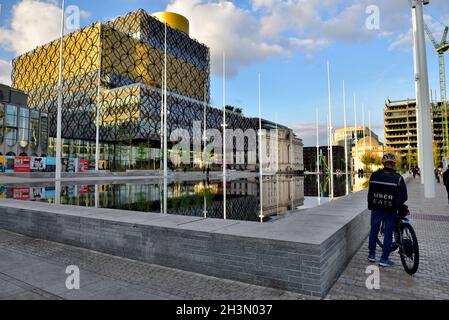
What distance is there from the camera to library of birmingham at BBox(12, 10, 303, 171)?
223 feet

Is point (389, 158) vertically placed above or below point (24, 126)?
below

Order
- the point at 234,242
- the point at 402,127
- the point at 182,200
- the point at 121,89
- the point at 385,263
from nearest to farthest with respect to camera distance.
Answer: the point at 234,242 → the point at 385,263 → the point at 182,200 → the point at 121,89 → the point at 402,127

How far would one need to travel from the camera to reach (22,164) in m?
41.0

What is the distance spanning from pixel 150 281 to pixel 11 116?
62.7m

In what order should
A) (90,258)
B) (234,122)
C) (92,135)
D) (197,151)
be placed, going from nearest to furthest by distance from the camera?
(90,258) < (92,135) < (197,151) < (234,122)

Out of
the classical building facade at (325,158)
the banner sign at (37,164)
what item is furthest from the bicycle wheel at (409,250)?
the classical building facade at (325,158)

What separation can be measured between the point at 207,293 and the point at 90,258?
2.91 metres

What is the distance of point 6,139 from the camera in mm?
52500

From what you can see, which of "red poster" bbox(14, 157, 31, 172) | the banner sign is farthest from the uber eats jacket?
the banner sign

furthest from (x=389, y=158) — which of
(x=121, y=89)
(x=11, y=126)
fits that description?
(x=121, y=89)

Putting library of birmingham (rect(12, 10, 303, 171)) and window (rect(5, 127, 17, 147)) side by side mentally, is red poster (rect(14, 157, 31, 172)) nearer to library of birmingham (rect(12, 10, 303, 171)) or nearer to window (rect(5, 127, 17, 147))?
window (rect(5, 127, 17, 147))

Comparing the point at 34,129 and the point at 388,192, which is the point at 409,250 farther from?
the point at 34,129
